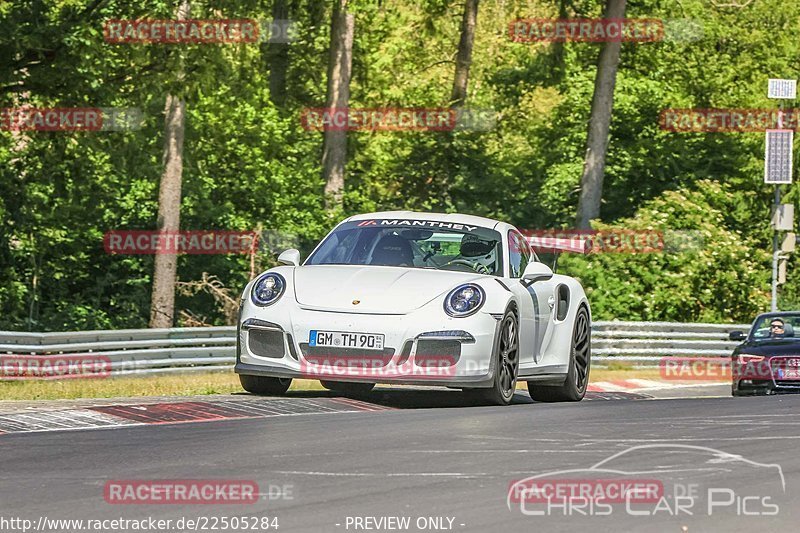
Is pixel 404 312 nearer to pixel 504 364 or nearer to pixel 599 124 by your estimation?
pixel 504 364

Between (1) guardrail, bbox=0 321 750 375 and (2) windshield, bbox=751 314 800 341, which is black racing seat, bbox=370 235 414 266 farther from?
(1) guardrail, bbox=0 321 750 375

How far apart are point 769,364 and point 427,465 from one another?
11.4 m

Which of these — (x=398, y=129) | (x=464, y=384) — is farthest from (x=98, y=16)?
(x=398, y=129)

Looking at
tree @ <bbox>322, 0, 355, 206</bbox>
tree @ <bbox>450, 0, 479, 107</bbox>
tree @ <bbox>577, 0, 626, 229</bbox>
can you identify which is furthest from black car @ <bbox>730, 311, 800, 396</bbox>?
tree @ <bbox>450, 0, 479, 107</bbox>

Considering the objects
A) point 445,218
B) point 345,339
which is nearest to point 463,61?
point 445,218

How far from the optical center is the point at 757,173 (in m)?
39.1

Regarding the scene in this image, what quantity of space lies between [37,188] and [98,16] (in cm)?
1163

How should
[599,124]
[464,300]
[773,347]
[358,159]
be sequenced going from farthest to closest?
[358,159] < [599,124] < [773,347] < [464,300]

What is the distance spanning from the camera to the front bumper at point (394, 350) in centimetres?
1120

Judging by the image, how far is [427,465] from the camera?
25.5 feet

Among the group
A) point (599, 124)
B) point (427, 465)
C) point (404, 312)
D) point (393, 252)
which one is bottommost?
point (427, 465)

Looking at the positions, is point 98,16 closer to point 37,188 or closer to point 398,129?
point 37,188

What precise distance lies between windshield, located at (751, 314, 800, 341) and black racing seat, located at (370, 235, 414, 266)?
8087mm

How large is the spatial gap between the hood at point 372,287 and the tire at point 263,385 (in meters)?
0.91
